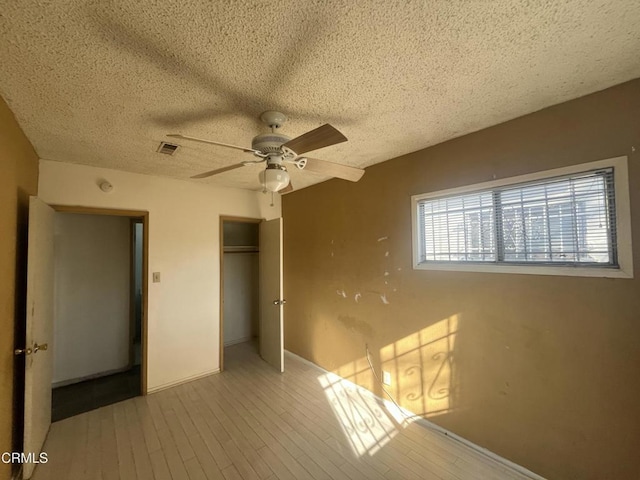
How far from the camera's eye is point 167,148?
85.4 inches

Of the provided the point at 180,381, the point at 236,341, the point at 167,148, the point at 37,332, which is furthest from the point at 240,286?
the point at 167,148

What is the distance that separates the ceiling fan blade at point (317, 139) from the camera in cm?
120

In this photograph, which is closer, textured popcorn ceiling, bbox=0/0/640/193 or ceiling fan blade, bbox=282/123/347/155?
textured popcorn ceiling, bbox=0/0/640/193

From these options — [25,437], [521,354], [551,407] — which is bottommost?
[25,437]

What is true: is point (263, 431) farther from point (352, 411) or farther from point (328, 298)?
point (328, 298)

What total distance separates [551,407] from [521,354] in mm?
321

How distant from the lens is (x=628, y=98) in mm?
1386

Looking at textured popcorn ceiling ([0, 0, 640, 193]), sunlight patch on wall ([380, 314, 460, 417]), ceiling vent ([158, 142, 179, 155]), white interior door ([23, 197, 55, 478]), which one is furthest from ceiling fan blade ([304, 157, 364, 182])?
white interior door ([23, 197, 55, 478])

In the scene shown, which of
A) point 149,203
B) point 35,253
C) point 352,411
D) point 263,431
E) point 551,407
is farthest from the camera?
point 149,203

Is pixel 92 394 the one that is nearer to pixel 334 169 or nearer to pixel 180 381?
pixel 180 381

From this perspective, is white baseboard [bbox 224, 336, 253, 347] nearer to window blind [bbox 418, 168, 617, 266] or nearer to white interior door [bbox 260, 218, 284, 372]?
white interior door [bbox 260, 218, 284, 372]

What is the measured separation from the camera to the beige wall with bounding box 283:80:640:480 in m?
1.41

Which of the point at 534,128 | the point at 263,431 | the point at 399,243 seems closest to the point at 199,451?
the point at 263,431

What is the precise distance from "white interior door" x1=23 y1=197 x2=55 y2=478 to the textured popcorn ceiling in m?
0.71
